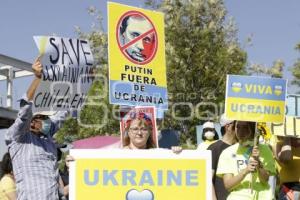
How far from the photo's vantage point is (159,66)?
317 inches

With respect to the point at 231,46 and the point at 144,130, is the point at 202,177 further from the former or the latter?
the point at 231,46

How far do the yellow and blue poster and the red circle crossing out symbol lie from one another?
86.9 inches

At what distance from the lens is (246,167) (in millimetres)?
5406

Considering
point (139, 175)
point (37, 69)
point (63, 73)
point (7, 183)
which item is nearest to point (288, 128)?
point (63, 73)

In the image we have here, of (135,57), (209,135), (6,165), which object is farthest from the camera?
(209,135)

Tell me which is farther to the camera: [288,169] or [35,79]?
[288,169]

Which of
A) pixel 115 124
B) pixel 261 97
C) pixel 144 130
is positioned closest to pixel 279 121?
pixel 261 97

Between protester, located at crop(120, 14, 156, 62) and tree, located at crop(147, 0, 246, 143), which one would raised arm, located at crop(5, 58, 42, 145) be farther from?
tree, located at crop(147, 0, 246, 143)

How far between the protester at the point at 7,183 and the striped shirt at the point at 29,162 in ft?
4.25

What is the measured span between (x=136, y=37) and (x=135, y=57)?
25cm

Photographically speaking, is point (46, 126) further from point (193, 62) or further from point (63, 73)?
point (193, 62)

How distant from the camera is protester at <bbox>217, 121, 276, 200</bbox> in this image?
5387 mm

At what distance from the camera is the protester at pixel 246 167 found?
5.39 m

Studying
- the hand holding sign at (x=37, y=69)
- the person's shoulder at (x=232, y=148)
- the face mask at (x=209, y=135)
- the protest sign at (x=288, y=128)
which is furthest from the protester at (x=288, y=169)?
the hand holding sign at (x=37, y=69)
